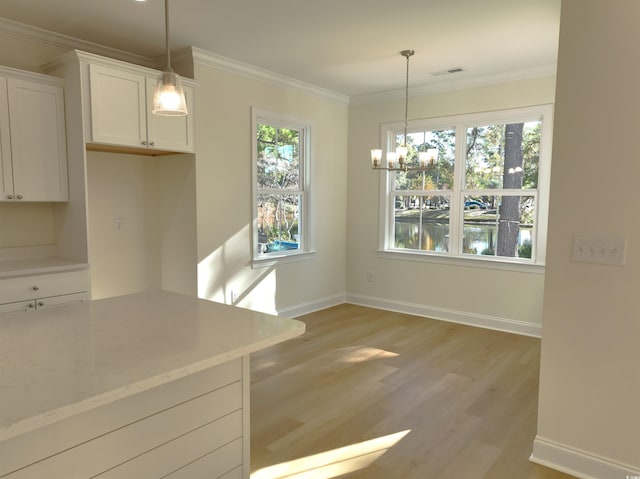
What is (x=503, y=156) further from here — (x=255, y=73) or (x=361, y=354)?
(x=255, y=73)

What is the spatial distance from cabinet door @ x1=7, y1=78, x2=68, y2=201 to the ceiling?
0.53 m

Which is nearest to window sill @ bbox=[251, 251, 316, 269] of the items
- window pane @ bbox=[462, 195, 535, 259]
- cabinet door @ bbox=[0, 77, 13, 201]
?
window pane @ bbox=[462, 195, 535, 259]

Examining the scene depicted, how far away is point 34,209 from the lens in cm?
346

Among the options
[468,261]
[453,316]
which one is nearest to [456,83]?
[468,261]

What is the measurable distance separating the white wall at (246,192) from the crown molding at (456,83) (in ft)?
1.33

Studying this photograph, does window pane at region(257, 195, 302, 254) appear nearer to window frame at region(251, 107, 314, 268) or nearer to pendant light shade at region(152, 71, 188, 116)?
window frame at region(251, 107, 314, 268)

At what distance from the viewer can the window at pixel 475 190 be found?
14.5 ft

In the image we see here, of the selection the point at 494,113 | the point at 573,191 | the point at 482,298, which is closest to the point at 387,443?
the point at 573,191

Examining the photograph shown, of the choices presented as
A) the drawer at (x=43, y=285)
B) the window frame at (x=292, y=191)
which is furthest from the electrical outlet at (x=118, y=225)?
the window frame at (x=292, y=191)

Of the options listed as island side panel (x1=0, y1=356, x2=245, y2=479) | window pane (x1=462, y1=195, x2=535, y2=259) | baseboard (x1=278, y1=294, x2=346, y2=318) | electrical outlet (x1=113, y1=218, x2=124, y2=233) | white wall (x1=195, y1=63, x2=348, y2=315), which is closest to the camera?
island side panel (x1=0, y1=356, x2=245, y2=479)

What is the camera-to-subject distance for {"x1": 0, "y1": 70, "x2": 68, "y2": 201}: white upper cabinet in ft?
9.96

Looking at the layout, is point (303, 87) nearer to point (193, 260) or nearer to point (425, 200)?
point (425, 200)

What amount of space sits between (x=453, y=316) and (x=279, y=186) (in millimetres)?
2430

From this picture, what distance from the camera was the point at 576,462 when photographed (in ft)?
7.30
